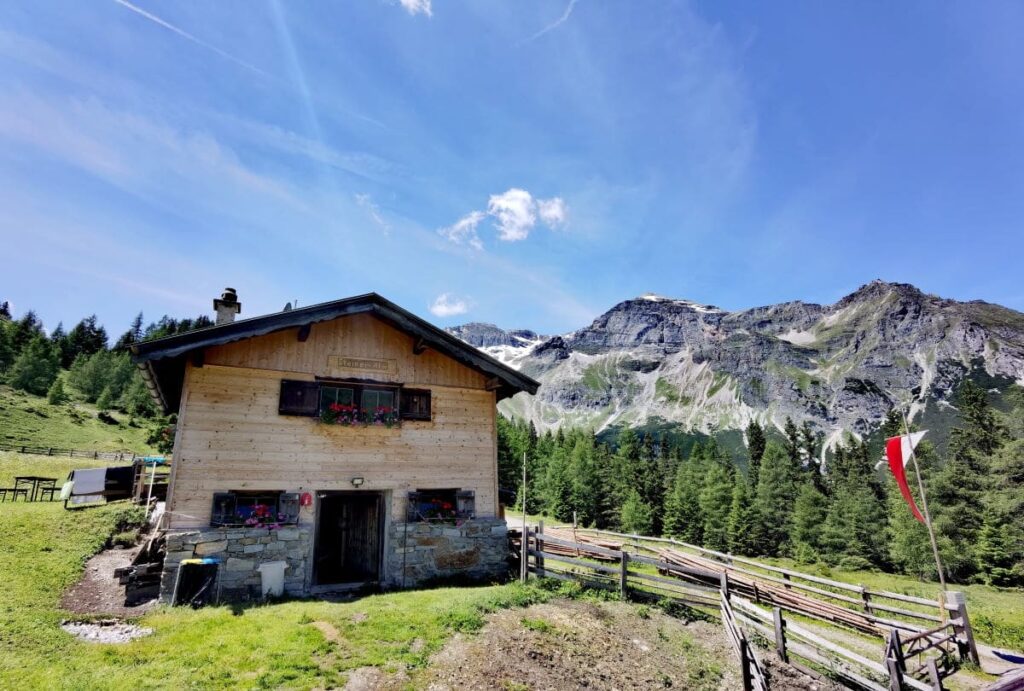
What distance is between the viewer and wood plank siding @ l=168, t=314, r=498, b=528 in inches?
525

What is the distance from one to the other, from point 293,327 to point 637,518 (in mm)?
52349

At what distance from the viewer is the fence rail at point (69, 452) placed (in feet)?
156

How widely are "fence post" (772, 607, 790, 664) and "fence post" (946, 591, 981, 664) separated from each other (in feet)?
11.2

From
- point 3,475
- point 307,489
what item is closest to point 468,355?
point 307,489

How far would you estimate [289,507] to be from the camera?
13.8 meters

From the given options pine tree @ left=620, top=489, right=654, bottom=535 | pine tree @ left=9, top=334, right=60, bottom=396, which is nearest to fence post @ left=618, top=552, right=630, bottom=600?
pine tree @ left=620, top=489, right=654, bottom=535

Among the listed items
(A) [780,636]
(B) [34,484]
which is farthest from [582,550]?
(B) [34,484]

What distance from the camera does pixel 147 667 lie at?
7855 millimetres

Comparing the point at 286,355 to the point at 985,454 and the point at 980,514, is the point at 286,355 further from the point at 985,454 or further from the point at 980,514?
the point at 985,454

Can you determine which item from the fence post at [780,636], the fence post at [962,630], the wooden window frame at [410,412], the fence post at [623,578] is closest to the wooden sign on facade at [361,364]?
the wooden window frame at [410,412]

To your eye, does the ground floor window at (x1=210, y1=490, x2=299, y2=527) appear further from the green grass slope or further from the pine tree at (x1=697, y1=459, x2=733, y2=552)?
the green grass slope

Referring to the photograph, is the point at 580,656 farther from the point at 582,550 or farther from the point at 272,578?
the point at 582,550

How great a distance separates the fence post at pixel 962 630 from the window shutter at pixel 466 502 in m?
11.9

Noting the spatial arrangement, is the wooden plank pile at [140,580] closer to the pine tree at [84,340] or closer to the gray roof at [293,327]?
the gray roof at [293,327]
